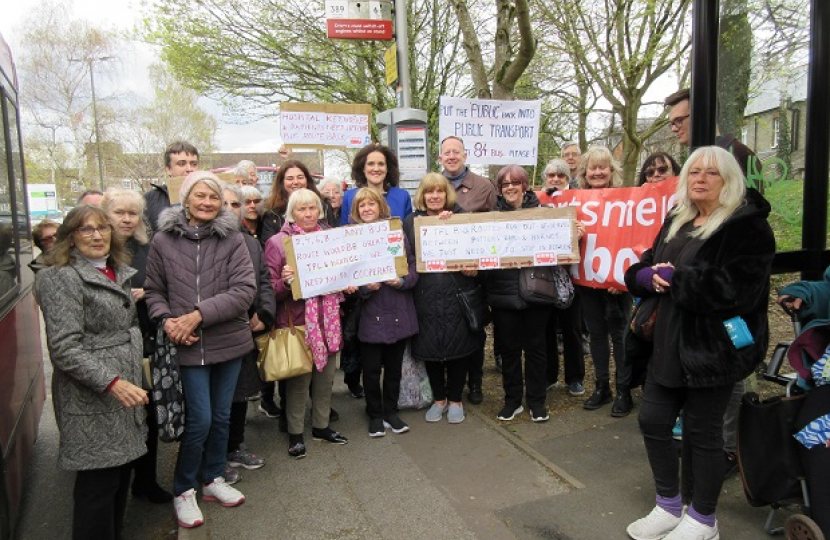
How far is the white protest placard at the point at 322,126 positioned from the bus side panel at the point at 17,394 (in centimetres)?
362

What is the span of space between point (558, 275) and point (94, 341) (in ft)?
10.4

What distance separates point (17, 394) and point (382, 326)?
2.30m

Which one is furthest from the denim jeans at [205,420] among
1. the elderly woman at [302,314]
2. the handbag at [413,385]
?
the handbag at [413,385]

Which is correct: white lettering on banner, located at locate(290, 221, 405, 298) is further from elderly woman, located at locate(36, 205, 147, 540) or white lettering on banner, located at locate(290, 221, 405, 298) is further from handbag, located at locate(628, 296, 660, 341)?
handbag, located at locate(628, 296, 660, 341)

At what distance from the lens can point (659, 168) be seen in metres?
4.48

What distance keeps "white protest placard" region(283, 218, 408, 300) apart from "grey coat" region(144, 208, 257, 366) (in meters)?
0.67

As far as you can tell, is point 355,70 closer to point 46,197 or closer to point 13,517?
point 13,517

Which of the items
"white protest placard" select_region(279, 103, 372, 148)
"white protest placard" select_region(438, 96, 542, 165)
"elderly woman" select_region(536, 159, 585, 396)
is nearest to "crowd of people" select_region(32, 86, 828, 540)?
"elderly woman" select_region(536, 159, 585, 396)

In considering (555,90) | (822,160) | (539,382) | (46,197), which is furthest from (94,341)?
(46,197)

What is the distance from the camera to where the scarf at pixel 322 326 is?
13.3 feet

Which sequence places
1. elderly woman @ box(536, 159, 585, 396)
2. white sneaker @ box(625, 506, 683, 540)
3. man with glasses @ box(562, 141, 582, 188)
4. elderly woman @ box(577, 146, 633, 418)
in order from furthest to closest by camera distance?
man with glasses @ box(562, 141, 582, 188) → elderly woman @ box(536, 159, 585, 396) → elderly woman @ box(577, 146, 633, 418) → white sneaker @ box(625, 506, 683, 540)

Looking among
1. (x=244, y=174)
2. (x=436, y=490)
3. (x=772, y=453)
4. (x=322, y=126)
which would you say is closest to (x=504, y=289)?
(x=436, y=490)

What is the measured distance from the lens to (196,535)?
125 inches

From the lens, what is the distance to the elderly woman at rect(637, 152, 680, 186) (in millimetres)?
4469
